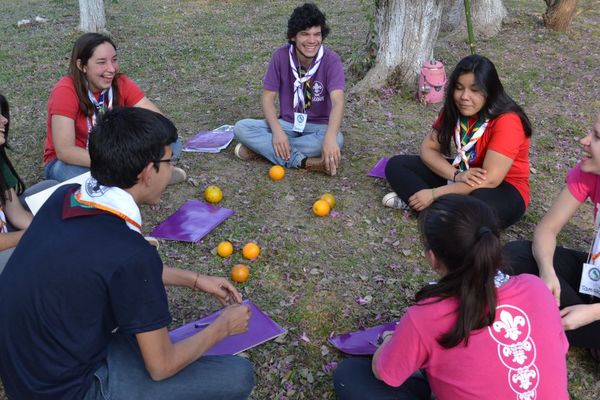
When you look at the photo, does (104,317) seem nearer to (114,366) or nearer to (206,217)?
(114,366)

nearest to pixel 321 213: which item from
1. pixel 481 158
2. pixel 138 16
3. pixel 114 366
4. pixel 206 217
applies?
pixel 206 217

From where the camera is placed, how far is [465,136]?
4.29 m

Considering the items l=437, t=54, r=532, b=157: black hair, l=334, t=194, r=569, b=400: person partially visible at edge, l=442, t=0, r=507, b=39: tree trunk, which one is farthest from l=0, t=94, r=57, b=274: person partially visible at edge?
l=442, t=0, r=507, b=39: tree trunk

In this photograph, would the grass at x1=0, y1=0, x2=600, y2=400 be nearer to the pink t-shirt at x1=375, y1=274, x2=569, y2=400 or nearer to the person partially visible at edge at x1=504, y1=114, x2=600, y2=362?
the person partially visible at edge at x1=504, y1=114, x2=600, y2=362

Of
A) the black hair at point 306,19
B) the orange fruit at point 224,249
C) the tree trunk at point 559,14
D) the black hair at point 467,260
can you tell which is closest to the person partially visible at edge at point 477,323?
the black hair at point 467,260

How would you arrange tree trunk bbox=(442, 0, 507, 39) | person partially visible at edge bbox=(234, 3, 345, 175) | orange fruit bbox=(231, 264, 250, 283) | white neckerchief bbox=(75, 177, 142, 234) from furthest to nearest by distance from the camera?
tree trunk bbox=(442, 0, 507, 39) < person partially visible at edge bbox=(234, 3, 345, 175) < orange fruit bbox=(231, 264, 250, 283) < white neckerchief bbox=(75, 177, 142, 234)

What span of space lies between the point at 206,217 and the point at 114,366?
2.45 m

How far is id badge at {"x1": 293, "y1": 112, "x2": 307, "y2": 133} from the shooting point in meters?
5.40

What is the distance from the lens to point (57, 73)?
27.2 ft

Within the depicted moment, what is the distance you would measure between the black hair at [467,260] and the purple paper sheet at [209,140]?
410 centimetres

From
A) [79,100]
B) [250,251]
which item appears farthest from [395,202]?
[79,100]

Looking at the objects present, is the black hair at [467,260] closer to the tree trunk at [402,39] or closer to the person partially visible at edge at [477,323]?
the person partially visible at edge at [477,323]

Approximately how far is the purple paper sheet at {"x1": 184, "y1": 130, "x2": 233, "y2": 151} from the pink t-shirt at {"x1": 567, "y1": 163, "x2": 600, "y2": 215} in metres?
3.66

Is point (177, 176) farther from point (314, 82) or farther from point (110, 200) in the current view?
point (110, 200)
